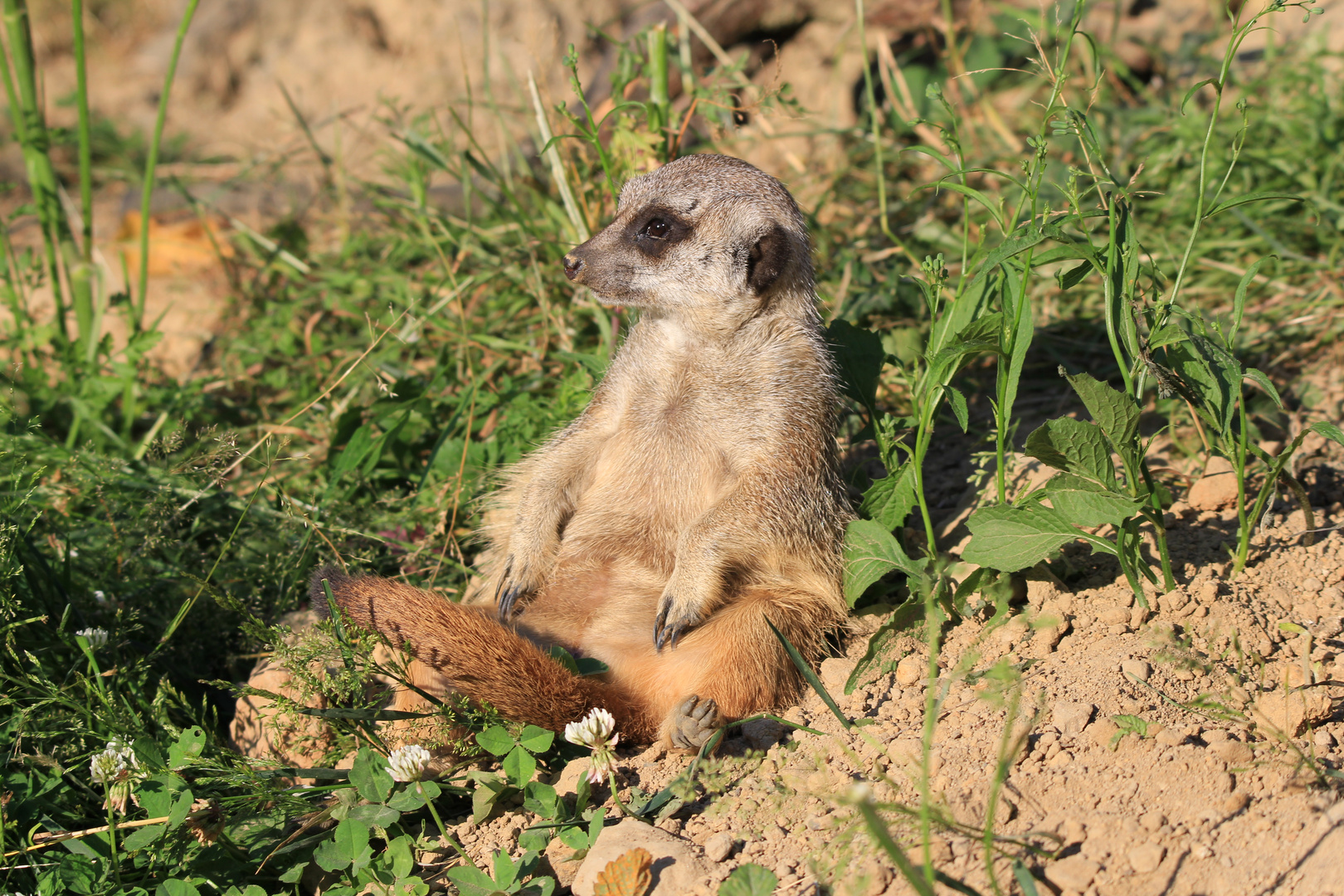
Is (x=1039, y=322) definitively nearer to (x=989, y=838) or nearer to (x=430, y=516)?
(x=430, y=516)

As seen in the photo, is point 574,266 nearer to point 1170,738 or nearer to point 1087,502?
point 1087,502

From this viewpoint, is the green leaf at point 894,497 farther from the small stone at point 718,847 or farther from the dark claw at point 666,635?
the small stone at point 718,847

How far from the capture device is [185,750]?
211 centimetres

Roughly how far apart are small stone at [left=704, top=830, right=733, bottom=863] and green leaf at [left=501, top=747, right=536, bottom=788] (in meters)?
0.44

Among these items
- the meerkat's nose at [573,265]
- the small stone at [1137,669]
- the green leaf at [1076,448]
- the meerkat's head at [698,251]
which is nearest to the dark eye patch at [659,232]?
the meerkat's head at [698,251]

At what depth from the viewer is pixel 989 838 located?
1527 mm

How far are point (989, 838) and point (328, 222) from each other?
15.1ft

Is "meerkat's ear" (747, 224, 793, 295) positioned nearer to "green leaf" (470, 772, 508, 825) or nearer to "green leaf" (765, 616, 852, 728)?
"green leaf" (765, 616, 852, 728)

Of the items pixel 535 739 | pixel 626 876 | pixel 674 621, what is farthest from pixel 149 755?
pixel 674 621

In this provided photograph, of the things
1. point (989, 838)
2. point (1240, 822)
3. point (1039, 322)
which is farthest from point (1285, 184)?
point (989, 838)

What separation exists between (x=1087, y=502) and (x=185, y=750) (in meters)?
2.05

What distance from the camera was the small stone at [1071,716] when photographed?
1958 mm

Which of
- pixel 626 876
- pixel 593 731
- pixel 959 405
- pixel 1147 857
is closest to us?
pixel 1147 857

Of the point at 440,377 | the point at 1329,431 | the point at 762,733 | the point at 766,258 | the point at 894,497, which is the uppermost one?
the point at 766,258
